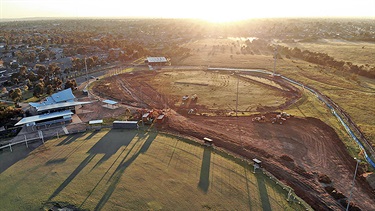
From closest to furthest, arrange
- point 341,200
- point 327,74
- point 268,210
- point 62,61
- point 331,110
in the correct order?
point 268,210 → point 341,200 → point 331,110 → point 327,74 → point 62,61

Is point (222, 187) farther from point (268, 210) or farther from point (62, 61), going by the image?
point (62, 61)

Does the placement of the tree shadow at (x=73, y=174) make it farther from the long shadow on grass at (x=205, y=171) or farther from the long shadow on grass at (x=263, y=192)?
the long shadow on grass at (x=263, y=192)

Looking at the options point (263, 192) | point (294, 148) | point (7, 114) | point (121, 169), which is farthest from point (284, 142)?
point (7, 114)

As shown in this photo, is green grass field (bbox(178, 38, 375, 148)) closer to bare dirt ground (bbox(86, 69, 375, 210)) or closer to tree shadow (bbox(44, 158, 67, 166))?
bare dirt ground (bbox(86, 69, 375, 210))

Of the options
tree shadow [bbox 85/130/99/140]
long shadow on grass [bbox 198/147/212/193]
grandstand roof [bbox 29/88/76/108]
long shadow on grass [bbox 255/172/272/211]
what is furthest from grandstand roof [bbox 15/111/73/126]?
long shadow on grass [bbox 255/172/272/211]

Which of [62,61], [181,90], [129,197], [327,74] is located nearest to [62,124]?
[129,197]

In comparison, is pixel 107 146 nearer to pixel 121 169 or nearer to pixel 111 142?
pixel 111 142
